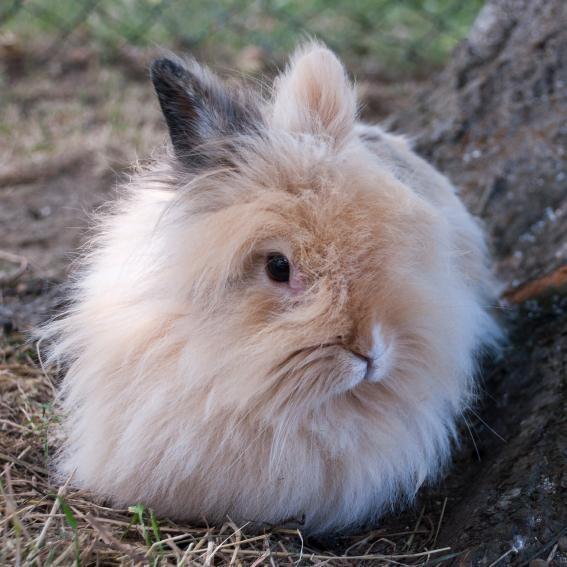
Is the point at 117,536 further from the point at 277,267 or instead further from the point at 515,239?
the point at 515,239

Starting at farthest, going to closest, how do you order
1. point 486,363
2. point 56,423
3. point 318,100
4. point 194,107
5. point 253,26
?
point 253,26, point 486,363, point 56,423, point 318,100, point 194,107

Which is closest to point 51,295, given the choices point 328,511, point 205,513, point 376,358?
point 205,513

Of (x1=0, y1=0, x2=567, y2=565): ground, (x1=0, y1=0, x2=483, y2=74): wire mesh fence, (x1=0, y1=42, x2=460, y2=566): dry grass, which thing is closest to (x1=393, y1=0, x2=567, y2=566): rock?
(x1=0, y1=0, x2=567, y2=565): ground

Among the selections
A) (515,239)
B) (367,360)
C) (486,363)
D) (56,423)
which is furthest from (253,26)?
(367,360)

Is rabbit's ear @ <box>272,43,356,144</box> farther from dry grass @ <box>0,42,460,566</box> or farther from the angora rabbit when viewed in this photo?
dry grass @ <box>0,42,460,566</box>

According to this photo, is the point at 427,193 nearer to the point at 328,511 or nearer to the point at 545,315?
the point at 545,315

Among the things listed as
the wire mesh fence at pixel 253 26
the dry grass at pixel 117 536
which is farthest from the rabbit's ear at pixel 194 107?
the wire mesh fence at pixel 253 26
